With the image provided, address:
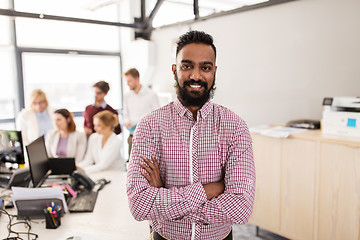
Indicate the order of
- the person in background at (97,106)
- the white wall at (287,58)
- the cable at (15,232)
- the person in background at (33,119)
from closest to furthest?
the cable at (15,232)
the white wall at (287,58)
the person in background at (33,119)
the person in background at (97,106)

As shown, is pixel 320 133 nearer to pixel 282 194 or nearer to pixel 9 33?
pixel 282 194

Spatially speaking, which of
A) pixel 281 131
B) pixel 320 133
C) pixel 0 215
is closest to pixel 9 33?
pixel 0 215

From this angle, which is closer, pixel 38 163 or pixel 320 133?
pixel 38 163

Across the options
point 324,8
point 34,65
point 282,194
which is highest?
point 324,8

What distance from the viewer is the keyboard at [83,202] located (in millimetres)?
2000

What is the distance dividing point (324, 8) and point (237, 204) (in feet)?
8.02

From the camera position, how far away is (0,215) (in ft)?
6.39

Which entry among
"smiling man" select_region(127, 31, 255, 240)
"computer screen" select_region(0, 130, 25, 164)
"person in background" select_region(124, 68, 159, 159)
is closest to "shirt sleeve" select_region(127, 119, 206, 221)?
"smiling man" select_region(127, 31, 255, 240)

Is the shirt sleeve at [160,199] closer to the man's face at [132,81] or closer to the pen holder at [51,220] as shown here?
the pen holder at [51,220]

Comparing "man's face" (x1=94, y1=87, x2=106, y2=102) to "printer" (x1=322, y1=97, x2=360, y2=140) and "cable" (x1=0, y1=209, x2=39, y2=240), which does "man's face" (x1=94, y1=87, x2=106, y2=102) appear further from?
"printer" (x1=322, y1=97, x2=360, y2=140)

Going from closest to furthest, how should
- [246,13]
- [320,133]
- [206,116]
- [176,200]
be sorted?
[176,200], [206,116], [320,133], [246,13]

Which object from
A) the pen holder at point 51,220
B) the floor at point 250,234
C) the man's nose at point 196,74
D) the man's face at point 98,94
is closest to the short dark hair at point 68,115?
the man's face at point 98,94

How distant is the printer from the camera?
2.50m

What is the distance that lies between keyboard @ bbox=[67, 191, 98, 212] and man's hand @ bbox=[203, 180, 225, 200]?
959mm
